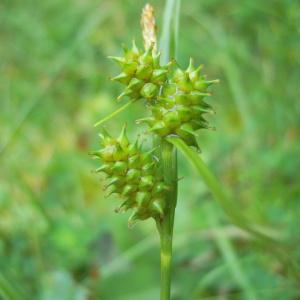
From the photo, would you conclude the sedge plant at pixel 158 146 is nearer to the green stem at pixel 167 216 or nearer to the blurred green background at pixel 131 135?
the green stem at pixel 167 216

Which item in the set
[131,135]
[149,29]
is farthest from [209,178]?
[131,135]

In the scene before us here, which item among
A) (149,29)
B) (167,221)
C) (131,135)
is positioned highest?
(131,135)

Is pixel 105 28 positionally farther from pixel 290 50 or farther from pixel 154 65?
pixel 154 65

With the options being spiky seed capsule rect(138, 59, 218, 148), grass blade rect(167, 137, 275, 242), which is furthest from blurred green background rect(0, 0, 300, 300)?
spiky seed capsule rect(138, 59, 218, 148)

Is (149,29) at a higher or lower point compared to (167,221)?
higher

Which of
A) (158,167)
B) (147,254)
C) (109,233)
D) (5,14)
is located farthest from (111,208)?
(5,14)

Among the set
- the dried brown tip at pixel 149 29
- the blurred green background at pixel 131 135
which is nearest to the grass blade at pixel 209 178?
the dried brown tip at pixel 149 29

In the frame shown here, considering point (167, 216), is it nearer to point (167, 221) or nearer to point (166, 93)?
point (167, 221)
